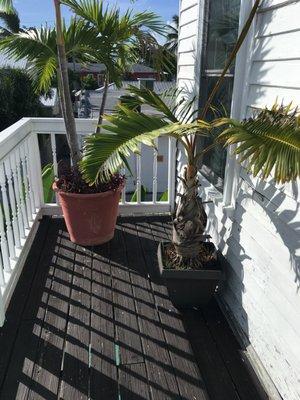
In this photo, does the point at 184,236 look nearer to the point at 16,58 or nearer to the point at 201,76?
the point at 201,76

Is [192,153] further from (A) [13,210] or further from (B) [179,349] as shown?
(A) [13,210]

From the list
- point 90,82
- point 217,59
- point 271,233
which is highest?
point 217,59

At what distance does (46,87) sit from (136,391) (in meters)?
2.55

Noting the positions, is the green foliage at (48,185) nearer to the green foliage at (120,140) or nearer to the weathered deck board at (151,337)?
the weathered deck board at (151,337)

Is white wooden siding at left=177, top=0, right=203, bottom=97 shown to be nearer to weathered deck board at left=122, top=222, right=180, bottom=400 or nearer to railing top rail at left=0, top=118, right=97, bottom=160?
railing top rail at left=0, top=118, right=97, bottom=160

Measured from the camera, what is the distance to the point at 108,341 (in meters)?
1.96

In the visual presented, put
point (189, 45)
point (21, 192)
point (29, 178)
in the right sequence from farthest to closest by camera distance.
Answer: point (29, 178) → point (189, 45) → point (21, 192)

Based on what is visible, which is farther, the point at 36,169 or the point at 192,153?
the point at 36,169

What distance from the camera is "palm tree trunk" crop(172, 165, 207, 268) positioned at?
2033mm

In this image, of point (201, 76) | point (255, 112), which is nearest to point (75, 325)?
point (255, 112)

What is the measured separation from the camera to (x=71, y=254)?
9.24ft

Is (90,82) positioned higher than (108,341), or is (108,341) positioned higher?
(90,82)

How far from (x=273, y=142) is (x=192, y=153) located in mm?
797

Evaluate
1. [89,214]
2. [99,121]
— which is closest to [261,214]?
[89,214]
